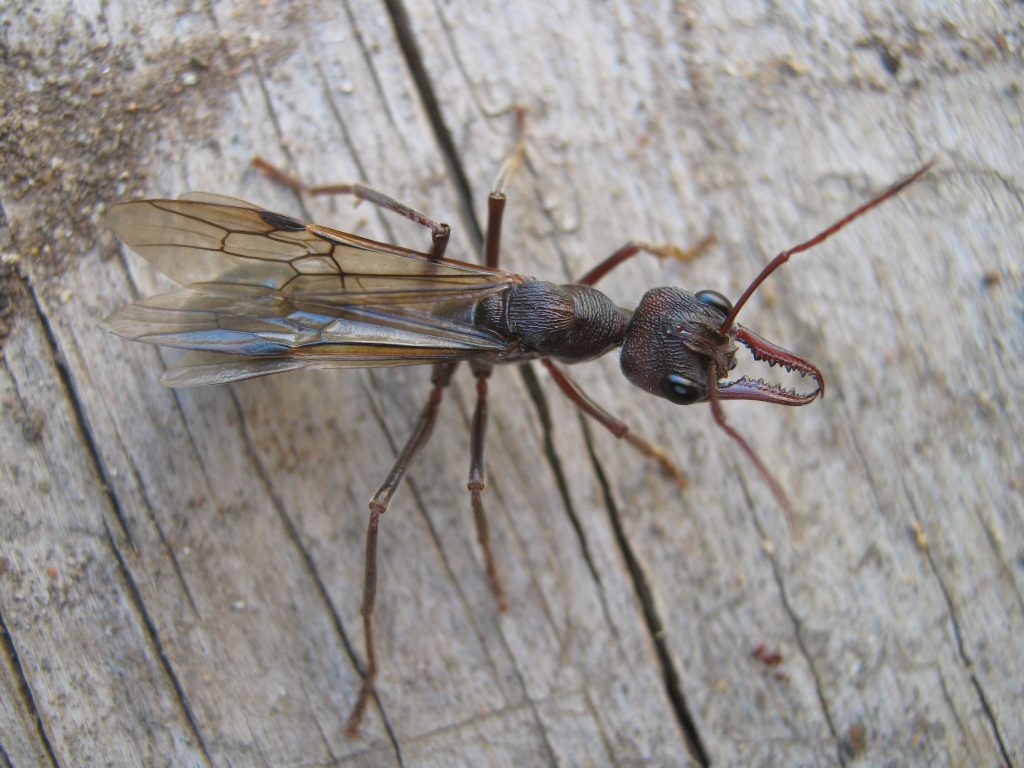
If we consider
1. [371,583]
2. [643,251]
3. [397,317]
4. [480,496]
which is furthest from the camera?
[643,251]

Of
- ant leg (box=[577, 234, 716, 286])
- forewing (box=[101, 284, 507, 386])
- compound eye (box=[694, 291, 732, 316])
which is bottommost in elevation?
compound eye (box=[694, 291, 732, 316])

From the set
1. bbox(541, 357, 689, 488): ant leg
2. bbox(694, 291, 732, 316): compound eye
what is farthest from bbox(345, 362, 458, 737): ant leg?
bbox(694, 291, 732, 316): compound eye

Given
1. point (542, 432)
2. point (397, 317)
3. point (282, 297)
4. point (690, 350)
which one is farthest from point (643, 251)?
point (282, 297)

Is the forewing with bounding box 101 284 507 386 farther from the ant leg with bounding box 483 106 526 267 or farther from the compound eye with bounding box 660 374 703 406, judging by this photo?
the compound eye with bounding box 660 374 703 406

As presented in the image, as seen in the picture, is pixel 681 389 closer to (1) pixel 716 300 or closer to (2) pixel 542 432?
(1) pixel 716 300

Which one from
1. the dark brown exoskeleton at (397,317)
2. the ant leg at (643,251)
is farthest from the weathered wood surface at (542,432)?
the dark brown exoskeleton at (397,317)
